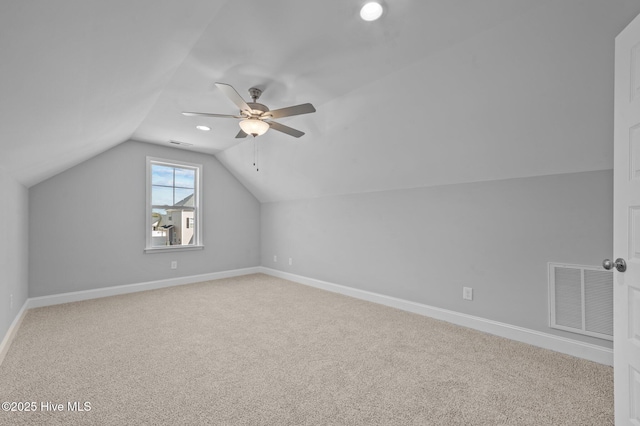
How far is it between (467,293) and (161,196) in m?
4.78

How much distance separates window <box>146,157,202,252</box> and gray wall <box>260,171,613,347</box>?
2414 millimetres

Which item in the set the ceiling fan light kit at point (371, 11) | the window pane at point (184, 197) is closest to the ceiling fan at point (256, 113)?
the ceiling fan light kit at point (371, 11)

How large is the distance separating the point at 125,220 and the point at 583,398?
17.8 feet

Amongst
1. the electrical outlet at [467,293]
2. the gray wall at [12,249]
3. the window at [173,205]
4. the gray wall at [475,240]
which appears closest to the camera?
the gray wall at [475,240]

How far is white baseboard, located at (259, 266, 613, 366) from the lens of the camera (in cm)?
225

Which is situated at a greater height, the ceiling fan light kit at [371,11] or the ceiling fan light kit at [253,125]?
the ceiling fan light kit at [371,11]

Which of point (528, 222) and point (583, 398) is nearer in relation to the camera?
point (583, 398)

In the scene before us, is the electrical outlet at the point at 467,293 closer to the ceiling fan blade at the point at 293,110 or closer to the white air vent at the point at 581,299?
the white air vent at the point at 581,299

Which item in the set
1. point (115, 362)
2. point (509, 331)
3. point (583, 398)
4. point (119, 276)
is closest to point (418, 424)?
point (583, 398)

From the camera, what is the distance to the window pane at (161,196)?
480 cm

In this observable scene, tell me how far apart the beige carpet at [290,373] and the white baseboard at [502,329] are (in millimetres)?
89

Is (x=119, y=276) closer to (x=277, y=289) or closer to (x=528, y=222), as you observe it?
(x=277, y=289)

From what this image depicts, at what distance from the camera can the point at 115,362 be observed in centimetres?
223

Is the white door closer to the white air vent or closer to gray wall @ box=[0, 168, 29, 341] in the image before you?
the white air vent
